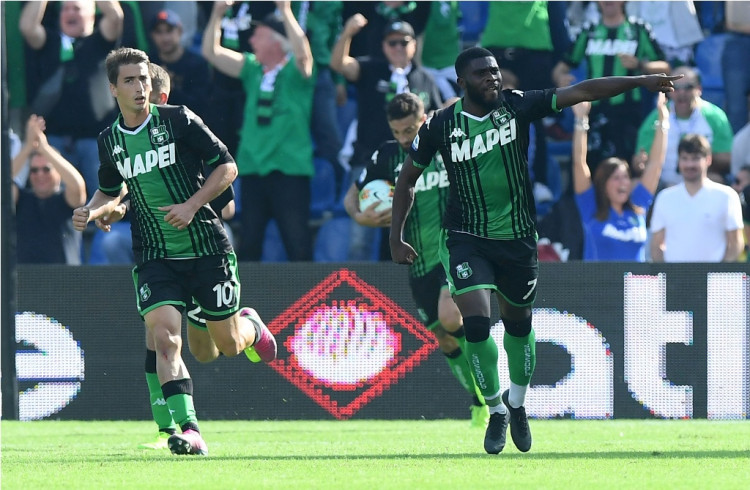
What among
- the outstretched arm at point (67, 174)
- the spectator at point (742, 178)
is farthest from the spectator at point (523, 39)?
the outstretched arm at point (67, 174)

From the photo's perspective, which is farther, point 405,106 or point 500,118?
point 405,106

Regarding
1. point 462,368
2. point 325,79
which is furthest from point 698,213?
point 325,79

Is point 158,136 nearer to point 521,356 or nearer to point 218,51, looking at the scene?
point 521,356

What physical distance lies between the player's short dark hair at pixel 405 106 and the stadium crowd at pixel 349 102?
2486mm

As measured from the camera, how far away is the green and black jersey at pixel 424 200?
9.46 m

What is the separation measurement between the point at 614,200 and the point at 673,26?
2104 mm

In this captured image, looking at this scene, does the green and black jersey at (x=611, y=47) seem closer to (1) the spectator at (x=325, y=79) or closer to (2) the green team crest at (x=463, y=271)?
(1) the spectator at (x=325, y=79)

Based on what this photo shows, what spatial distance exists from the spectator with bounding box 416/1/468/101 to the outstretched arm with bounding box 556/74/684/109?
5156 millimetres

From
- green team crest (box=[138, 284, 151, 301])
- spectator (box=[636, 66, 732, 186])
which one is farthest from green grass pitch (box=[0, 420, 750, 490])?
spectator (box=[636, 66, 732, 186])

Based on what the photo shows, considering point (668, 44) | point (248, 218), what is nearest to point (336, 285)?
point (248, 218)

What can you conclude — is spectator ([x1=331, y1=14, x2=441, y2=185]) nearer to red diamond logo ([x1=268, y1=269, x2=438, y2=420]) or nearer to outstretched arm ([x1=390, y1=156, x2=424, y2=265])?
red diamond logo ([x1=268, y1=269, x2=438, y2=420])

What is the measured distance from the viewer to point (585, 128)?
11758 millimetres

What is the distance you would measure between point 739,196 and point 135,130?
243 inches

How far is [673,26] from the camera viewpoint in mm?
12508
